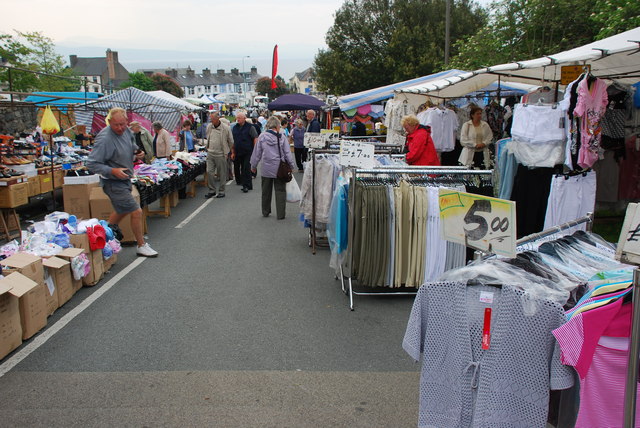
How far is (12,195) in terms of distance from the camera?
920 centimetres

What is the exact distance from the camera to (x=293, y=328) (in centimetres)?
508

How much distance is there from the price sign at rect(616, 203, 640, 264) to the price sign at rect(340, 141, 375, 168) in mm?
4062

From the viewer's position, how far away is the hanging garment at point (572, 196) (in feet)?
18.9

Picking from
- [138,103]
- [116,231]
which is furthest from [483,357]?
[138,103]

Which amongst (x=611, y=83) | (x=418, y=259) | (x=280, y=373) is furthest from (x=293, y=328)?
(x=611, y=83)

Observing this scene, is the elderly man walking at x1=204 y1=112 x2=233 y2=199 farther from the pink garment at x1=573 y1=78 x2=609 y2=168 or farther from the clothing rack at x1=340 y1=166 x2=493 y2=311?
the pink garment at x1=573 y1=78 x2=609 y2=168

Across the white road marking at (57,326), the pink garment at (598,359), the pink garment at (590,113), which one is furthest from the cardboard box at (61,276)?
the pink garment at (590,113)

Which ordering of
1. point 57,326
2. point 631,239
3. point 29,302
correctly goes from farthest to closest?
1. point 57,326
2. point 29,302
3. point 631,239

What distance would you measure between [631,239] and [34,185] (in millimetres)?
10993

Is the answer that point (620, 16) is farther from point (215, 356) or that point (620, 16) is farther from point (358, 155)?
point (215, 356)

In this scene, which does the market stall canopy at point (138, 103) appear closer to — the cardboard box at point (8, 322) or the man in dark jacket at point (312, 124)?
the man in dark jacket at point (312, 124)

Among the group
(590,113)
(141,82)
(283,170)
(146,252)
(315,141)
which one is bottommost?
(146,252)

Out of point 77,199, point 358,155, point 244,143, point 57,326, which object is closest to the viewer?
point 57,326

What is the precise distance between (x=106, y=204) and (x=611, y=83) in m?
7.74
